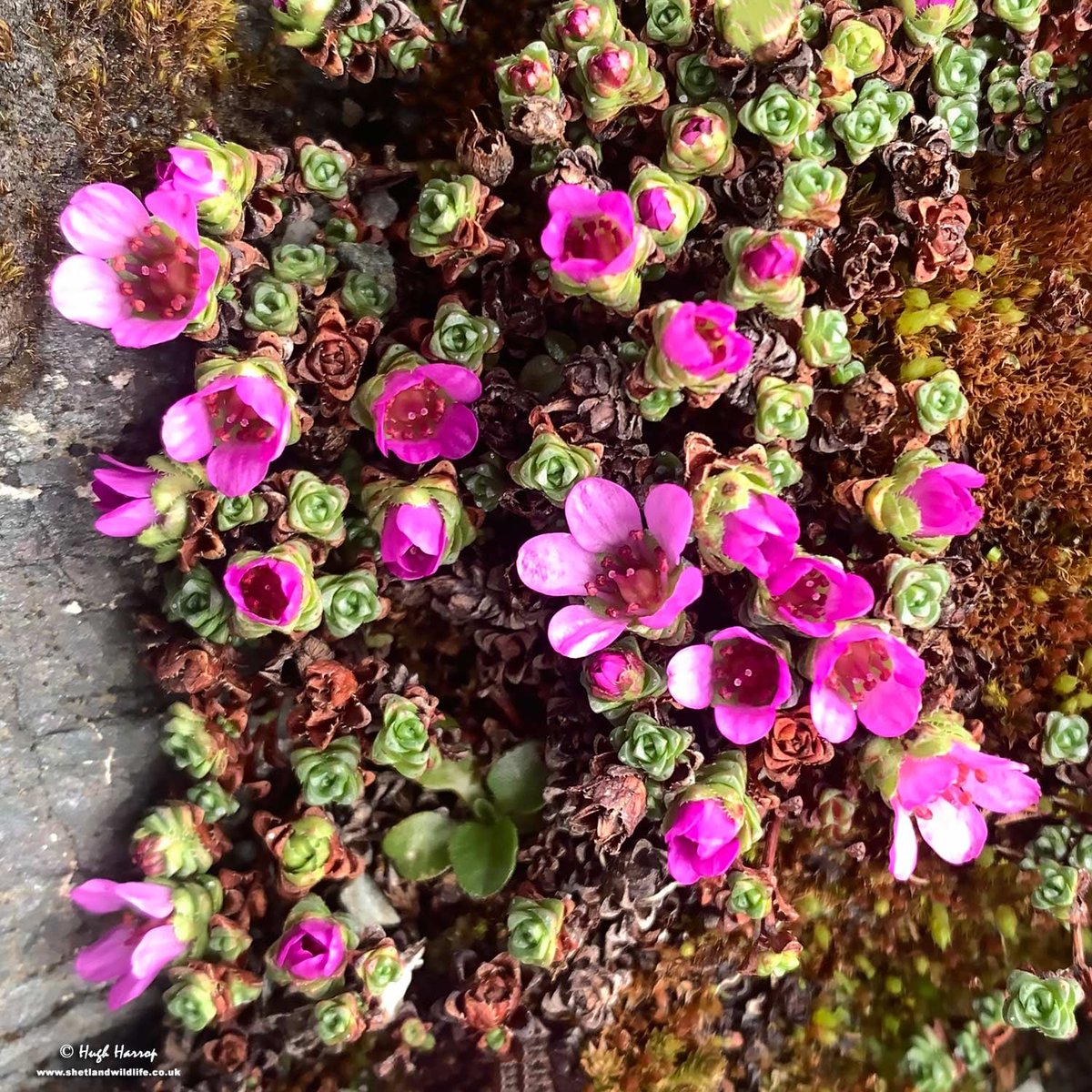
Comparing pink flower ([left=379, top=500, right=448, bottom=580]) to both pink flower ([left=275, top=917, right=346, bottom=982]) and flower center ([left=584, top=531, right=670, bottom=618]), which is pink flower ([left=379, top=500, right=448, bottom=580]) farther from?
pink flower ([left=275, top=917, right=346, bottom=982])

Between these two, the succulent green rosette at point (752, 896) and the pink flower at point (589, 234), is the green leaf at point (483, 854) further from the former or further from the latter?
the pink flower at point (589, 234)

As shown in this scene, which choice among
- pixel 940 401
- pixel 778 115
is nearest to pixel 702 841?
pixel 940 401

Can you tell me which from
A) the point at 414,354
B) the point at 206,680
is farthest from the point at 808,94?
the point at 206,680

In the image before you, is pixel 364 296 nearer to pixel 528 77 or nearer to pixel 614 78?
pixel 528 77

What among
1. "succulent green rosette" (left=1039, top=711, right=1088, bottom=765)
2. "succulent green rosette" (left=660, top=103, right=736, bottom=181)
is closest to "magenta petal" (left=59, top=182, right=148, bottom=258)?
"succulent green rosette" (left=660, top=103, right=736, bottom=181)

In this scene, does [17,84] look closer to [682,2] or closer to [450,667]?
[682,2]

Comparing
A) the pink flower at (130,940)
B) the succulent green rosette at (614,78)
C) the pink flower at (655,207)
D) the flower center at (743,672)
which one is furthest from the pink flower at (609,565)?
the pink flower at (130,940)
